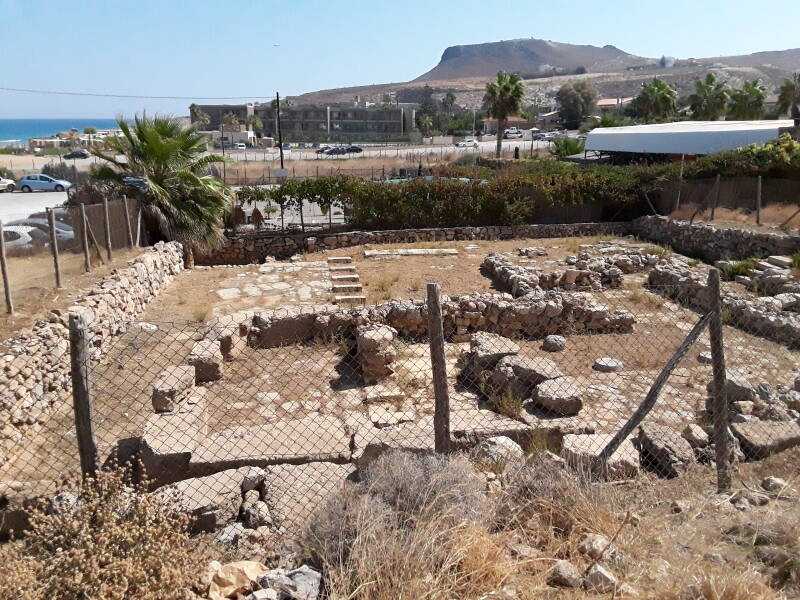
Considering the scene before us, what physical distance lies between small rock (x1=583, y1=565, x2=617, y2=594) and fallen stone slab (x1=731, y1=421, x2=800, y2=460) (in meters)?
3.32

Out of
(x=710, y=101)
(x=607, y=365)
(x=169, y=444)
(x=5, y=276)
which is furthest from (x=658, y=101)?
(x=169, y=444)

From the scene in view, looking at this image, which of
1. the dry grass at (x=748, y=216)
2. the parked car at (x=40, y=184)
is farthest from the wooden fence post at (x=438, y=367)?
the parked car at (x=40, y=184)

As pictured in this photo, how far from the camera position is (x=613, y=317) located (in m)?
11.9

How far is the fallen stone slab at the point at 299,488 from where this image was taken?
4.96m

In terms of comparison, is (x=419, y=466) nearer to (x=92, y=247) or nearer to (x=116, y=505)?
(x=116, y=505)

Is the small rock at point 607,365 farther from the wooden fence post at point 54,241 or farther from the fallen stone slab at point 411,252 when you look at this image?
the fallen stone slab at point 411,252

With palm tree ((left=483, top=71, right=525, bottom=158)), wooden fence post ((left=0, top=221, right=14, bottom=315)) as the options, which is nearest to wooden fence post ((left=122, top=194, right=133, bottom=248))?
wooden fence post ((left=0, top=221, right=14, bottom=315))

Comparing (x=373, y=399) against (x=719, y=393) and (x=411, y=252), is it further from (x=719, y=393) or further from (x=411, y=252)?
(x=411, y=252)

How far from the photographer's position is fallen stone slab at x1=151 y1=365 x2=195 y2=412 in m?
7.48

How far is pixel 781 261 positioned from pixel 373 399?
1240cm

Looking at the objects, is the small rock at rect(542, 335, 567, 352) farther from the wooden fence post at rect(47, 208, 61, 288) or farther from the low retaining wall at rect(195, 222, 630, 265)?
the low retaining wall at rect(195, 222, 630, 265)

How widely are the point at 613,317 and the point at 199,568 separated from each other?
9679 mm

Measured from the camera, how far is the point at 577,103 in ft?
364

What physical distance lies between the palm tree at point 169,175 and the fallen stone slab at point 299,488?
1311 cm
